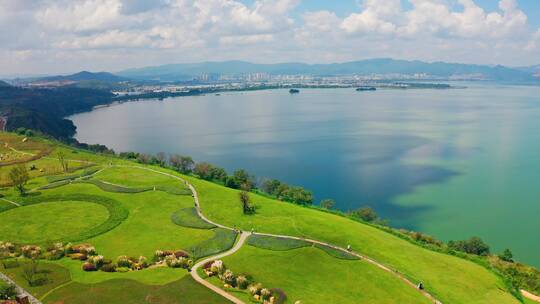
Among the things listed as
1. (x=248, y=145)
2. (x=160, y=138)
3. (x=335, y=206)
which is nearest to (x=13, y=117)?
(x=160, y=138)

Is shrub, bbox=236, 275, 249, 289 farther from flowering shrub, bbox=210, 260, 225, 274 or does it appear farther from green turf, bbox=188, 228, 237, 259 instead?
green turf, bbox=188, 228, 237, 259

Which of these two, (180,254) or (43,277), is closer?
(43,277)

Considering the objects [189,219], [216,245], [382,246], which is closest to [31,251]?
[216,245]

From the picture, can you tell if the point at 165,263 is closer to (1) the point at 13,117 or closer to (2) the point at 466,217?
(2) the point at 466,217

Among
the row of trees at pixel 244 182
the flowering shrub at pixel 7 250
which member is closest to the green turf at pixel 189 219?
the row of trees at pixel 244 182

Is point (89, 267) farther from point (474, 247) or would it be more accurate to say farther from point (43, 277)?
point (474, 247)

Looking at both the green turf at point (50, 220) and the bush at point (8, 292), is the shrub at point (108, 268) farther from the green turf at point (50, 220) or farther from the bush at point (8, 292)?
the green turf at point (50, 220)

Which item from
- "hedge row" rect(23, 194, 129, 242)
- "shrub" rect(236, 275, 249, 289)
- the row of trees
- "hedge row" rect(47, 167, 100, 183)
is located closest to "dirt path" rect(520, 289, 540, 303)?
"shrub" rect(236, 275, 249, 289)
